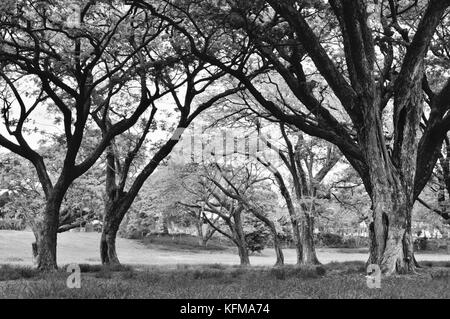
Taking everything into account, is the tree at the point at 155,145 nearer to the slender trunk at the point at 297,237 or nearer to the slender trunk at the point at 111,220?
the slender trunk at the point at 111,220

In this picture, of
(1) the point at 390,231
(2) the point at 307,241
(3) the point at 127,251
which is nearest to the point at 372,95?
(1) the point at 390,231

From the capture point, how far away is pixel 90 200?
3152 centimetres

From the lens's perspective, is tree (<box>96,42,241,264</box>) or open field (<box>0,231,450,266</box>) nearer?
tree (<box>96,42,241,264</box>)

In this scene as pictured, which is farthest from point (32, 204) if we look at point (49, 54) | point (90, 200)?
point (49, 54)

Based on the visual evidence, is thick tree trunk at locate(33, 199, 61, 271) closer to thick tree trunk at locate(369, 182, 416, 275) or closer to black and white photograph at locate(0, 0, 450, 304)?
black and white photograph at locate(0, 0, 450, 304)

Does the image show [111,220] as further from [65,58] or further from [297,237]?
[297,237]

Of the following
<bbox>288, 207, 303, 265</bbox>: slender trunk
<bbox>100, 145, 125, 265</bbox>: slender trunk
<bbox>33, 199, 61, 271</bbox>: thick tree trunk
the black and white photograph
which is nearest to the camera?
the black and white photograph

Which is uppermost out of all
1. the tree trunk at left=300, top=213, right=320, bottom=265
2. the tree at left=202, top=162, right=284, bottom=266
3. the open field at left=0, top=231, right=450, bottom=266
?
the tree at left=202, top=162, right=284, bottom=266

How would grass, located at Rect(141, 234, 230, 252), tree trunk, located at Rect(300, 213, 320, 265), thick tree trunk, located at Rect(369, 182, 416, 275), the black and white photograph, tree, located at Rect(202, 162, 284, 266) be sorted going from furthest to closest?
grass, located at Rect(141, 234, 230, 252)
tree, located at Rect(202, 162, 284, 266)
tree trunk, located at Rect(300, 213, 320, 265)
thick tree trunk, located at Rect(369, 182, 416, 275)
the black and white photograph

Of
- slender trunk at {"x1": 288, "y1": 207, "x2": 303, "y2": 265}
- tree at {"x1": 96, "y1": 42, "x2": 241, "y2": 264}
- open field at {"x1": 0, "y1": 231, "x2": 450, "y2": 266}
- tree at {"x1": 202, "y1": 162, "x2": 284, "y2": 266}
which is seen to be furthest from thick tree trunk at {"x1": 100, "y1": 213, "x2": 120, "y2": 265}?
open field at {"x1": 0, "y1": 231, "x2": 450, "y2": 266}

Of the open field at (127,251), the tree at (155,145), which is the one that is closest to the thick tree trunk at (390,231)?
the tree at (155,145)

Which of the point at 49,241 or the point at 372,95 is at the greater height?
the point at 372,95

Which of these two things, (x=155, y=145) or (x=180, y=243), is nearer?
(x=155, y=145)
